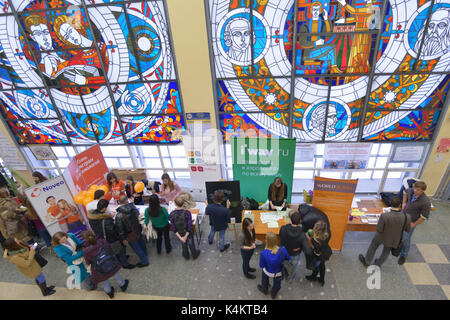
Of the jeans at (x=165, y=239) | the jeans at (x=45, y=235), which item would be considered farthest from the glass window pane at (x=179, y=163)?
the jeans at (x=45, y=235)

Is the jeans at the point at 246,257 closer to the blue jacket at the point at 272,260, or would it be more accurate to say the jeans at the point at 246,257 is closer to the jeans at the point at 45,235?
the blue jacket at the point at 272,260

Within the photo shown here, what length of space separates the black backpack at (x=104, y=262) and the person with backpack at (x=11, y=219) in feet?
6.59

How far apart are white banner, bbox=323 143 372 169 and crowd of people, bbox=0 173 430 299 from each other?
1402mm

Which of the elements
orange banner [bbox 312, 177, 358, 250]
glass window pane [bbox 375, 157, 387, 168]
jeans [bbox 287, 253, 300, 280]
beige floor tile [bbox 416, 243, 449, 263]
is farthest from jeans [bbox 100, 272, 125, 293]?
glass window pane [bbox 375, 157, 387, 168]

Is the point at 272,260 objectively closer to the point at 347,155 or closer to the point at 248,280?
the point at 248,280

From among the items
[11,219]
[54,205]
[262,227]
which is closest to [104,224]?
[54,205]

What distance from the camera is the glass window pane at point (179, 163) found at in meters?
6.11

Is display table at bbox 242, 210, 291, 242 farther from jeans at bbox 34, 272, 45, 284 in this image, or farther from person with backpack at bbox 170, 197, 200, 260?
jeans at bbox 34, 272, 45, 284

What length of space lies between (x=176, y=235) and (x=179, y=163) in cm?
249

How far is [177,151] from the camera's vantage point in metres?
6.01

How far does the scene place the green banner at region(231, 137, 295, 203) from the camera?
4824 millimetres

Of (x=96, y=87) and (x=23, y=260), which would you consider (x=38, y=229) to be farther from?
(x=96, y=87)

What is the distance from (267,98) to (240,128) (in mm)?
905
